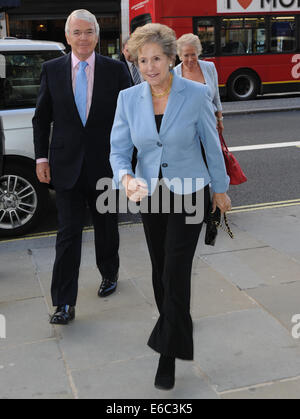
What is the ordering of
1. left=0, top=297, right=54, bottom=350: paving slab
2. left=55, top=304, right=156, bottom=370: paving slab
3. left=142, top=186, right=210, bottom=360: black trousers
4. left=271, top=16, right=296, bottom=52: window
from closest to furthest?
left=142, top=186, right=210, bottom=360: black trousers
left=55, top=304, right=156, bottom=370: paving slab
left=0, top=297, right=54, bottom=350: paving slab
left=271, top=16, right=296, bottom=52: window

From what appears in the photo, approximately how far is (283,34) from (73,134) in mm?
14866

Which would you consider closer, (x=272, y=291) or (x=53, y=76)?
(x=53, y=76)

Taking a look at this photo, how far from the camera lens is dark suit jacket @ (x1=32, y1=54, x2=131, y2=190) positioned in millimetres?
3689

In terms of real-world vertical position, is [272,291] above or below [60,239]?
below

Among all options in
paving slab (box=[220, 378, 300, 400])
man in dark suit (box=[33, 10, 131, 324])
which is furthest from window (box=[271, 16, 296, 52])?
paving slab (box=[220, 378, 300, 400])

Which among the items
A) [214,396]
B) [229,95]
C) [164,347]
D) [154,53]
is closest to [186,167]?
[154,53]

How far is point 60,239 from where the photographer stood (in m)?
3.79

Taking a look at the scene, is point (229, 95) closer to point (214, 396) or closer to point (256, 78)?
point (256, 78)

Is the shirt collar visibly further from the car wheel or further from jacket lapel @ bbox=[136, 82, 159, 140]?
the car wheel

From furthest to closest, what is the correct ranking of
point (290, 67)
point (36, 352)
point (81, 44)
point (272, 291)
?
point (290, 67), point (272, 291), point (81, 44), point (36, 352)

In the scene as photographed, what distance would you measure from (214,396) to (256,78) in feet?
51.9

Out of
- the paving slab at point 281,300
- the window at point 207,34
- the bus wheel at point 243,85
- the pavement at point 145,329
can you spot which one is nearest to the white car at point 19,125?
the pavement at point 145,329

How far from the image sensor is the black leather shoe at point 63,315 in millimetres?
3715

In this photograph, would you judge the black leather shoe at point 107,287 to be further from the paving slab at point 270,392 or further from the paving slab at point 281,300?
the paving slab at point 270,392
